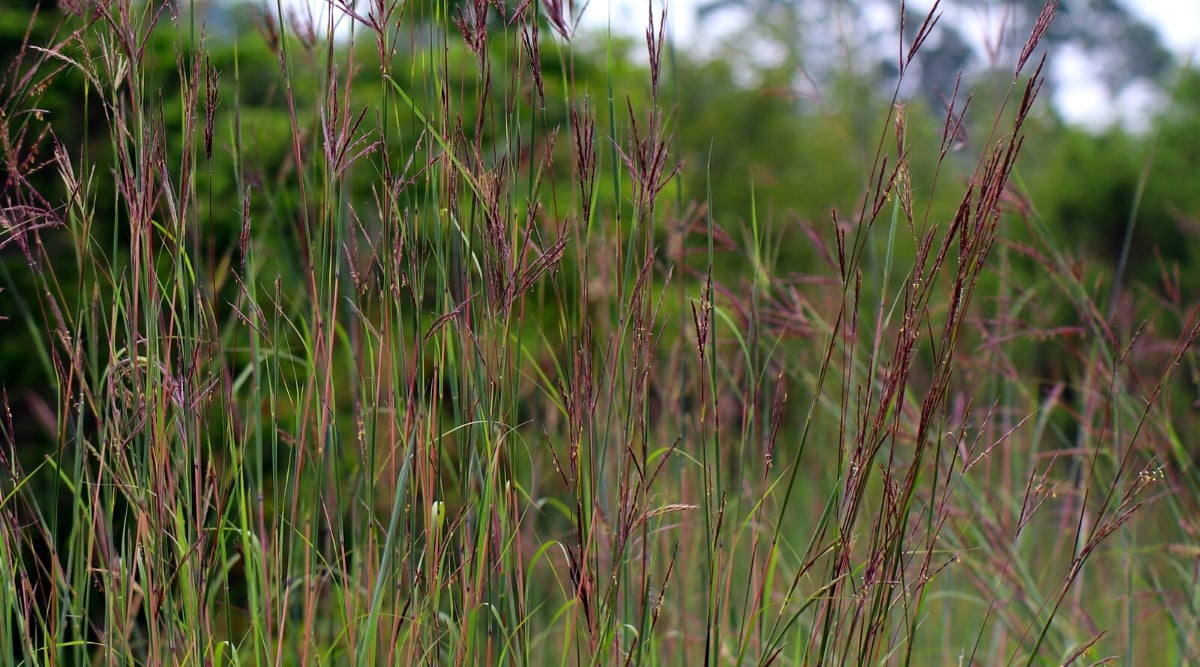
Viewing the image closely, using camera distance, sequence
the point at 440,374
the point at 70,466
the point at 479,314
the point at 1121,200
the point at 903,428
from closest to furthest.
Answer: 1. the point at 440,374
2. the point at 479,314
3. the point at 903,428
4. the point at 70,466
5. the point at 1121,200

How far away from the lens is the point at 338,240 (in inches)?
43.0

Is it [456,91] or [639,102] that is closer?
[456,91]

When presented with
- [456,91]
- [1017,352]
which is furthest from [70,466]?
[1017,352]

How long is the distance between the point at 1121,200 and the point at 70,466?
301 inches

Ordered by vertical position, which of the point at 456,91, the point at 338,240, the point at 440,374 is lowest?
the point at 440,374

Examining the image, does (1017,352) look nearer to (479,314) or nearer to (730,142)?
(479,314)

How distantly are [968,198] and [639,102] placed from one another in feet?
17.8

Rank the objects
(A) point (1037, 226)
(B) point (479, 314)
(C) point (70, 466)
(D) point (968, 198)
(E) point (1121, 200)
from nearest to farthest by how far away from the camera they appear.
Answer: (D) point (968, 198)
(B) point (479, 314)
(A) point (1037, 226)
(C) point (70, 466)
(E) point (1121, 200)

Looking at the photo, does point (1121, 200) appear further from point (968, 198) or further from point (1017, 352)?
point (968, 198)

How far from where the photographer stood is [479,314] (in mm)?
1194

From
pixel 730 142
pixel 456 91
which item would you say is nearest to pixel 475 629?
pixel 456 91

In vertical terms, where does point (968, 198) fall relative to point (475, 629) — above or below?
above

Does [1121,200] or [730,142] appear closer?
[1121,200]

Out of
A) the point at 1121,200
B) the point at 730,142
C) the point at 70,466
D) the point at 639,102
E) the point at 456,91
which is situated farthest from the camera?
the point at 730,142
